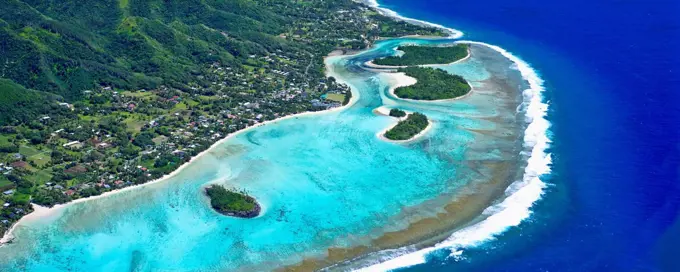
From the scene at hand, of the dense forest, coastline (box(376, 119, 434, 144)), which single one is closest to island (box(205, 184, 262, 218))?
coastline (box(376, 119, 434, 144))

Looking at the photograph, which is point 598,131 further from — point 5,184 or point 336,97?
point 5,184

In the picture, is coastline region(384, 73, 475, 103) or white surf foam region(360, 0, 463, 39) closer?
coastline region(384, 73, 475, 103)

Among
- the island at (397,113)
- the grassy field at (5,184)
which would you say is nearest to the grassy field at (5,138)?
the grassy field at (5,184)

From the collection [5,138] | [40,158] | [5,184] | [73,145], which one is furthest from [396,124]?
Result: [5,138]

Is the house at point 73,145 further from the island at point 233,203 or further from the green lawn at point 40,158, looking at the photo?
the island at point 233,203

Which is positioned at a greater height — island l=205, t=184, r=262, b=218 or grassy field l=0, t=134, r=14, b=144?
island l=205, t=184, r=262, b=218

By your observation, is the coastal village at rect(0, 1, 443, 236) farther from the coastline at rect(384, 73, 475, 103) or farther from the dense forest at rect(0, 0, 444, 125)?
the coastline at rect(384, 73, 475, 103)

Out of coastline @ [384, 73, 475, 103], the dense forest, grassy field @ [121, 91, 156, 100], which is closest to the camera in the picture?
grassy field @ [121, 91, 156, 100]

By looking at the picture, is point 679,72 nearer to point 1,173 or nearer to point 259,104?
point 259,104
